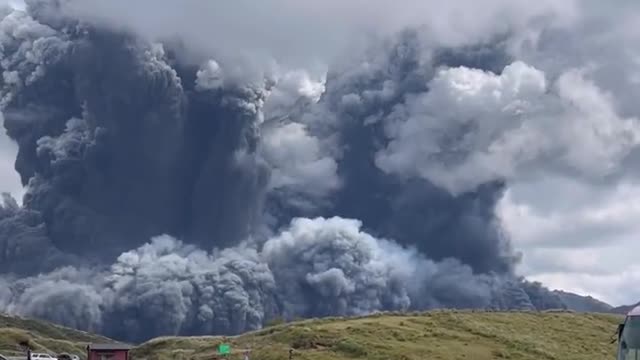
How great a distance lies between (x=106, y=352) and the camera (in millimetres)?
89562

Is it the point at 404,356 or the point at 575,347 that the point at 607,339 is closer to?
the point at 575,347

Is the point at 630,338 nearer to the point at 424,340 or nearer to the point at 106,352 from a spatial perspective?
the point at 106,352

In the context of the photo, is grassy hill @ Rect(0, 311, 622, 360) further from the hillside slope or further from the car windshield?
the car windshield

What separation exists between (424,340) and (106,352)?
3330 centimetres

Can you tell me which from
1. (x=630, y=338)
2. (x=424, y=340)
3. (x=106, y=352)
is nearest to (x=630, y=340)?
(x=630, y=338)

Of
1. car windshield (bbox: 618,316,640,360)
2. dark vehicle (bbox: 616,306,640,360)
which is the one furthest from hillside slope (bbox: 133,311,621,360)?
car windshield (bbox: 618,316,640,360)

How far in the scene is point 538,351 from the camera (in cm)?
10781

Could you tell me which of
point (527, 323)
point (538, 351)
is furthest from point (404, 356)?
point (527, 323)

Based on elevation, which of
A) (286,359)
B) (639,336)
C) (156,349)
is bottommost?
(639,336)

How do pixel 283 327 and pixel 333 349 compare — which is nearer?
pixel 333 349

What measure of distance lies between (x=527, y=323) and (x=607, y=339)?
358 inches

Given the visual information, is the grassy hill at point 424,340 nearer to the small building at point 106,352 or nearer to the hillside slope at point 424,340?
the hillside slope at point 424,340

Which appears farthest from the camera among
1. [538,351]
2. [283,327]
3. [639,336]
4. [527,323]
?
[527,323]

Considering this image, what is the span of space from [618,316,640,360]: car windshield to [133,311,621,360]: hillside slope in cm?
5732
